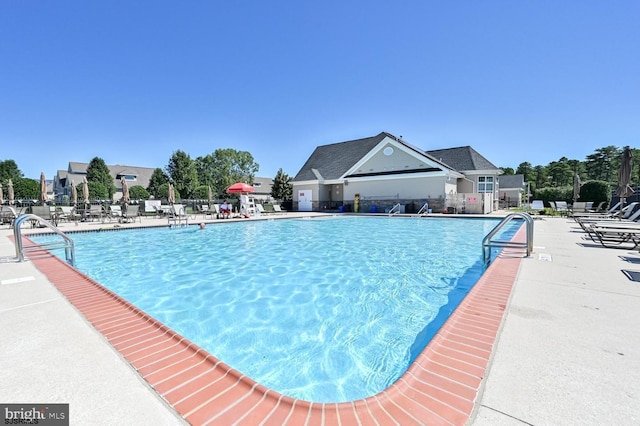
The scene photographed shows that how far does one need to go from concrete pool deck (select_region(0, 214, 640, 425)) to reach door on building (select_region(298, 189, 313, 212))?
1028 inches

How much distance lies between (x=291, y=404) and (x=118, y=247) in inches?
398

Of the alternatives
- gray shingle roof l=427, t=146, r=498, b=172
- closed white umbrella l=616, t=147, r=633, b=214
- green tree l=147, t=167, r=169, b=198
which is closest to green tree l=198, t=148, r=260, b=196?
green tree l=147, t=167, r=169, b=198

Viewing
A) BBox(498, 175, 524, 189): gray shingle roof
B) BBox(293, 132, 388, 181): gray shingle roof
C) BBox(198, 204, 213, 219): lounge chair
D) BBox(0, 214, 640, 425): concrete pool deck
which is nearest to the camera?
BBox(0, 214, 640, 425): concrete pool deck

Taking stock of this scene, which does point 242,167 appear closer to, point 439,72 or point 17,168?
point 439,72

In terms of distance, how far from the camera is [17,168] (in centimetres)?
5519

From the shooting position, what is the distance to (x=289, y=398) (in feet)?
5.66

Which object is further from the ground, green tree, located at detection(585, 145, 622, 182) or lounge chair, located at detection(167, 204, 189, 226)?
green tree, located at detection(585, 145, 622, 182)

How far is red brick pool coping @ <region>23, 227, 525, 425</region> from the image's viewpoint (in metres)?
1.54

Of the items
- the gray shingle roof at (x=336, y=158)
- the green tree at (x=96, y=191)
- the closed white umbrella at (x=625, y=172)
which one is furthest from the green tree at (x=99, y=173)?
the closed white umbrella at (x=625, y=172)

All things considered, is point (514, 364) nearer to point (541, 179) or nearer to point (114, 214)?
point (114, 214)

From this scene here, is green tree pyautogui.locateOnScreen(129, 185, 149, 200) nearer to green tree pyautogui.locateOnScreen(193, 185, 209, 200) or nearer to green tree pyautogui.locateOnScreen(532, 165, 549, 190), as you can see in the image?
green tree pyautogui.locateOnScreen(193, 185, 209, 200)

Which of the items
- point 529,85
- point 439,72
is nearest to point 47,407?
point 439,72

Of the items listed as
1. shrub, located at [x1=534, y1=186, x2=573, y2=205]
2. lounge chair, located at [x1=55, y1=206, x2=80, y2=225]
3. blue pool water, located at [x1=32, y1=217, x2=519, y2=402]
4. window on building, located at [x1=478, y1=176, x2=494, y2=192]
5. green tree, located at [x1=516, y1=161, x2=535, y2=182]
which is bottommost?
blue pool water, located at [x1=32, y1=217, x2=519, y2=402]

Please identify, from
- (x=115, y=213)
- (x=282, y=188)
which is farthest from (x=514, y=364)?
(x=282, y=188)
